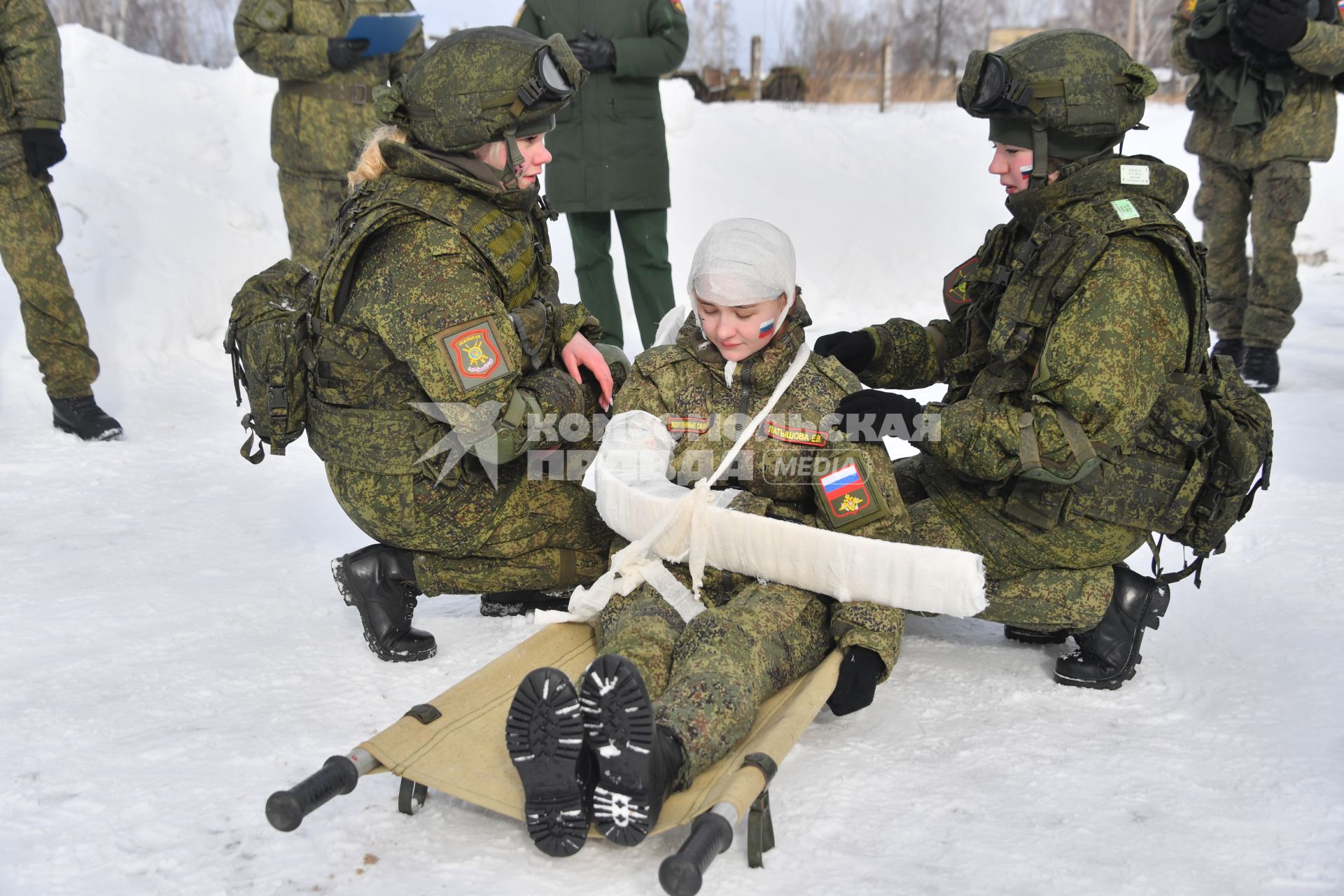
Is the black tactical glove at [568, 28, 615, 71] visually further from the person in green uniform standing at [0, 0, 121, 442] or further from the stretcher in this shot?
the stretcher

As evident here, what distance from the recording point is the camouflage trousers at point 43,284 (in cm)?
517

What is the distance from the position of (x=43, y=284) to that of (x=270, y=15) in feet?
6.08

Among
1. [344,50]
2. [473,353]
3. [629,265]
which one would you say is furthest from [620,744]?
[344,50]

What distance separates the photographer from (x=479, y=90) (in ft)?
10.3

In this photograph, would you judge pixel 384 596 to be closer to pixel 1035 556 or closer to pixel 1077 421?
pixel 1035 556

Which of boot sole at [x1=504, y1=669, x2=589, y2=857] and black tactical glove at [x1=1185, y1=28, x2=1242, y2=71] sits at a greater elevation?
black tactical glove at [x1=1185, y1=28, x2=1242, y2=71]

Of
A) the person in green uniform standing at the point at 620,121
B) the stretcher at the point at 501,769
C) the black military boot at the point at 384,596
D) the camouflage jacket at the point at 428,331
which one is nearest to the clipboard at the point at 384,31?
the person in green uniform standing at the point at 620,121

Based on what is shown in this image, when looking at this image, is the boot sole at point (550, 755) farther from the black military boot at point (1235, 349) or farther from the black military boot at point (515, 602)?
the black military boot at point (1235, 349)

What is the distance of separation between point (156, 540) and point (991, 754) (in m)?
3.21

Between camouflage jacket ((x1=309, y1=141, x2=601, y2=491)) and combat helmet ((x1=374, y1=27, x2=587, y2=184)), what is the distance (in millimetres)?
104

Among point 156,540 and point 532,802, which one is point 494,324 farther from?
point 156,540

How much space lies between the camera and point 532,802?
214cm

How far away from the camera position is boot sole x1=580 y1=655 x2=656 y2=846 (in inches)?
80.2

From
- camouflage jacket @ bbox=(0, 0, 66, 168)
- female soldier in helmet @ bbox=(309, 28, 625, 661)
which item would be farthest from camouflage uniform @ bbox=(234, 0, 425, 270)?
female soldier in helmet @ bbox=(309, 28, 625, 661)
